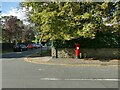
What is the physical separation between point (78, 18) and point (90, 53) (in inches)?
155

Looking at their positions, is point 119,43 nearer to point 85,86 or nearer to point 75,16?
point 75,16

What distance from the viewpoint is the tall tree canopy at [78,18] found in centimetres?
2356

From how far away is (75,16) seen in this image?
23.9 m

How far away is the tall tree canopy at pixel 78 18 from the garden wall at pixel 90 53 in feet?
6.04

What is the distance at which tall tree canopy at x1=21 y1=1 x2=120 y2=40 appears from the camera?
23562mm

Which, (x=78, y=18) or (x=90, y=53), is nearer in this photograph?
(x=78, y=18)

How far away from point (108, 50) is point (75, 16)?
4.60 meters

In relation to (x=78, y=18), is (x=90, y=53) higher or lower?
lower

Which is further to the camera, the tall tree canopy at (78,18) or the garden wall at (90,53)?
the garden wall at (90,53)

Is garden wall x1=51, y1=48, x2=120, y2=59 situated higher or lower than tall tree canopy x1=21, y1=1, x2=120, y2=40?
lower

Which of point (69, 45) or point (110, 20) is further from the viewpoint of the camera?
point (69, 45)

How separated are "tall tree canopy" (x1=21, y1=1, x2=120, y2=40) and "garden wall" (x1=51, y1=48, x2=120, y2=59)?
1.84m

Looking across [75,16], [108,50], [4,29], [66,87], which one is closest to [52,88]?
[66,87]

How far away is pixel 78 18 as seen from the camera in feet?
77.5
